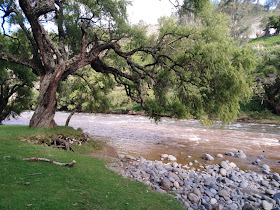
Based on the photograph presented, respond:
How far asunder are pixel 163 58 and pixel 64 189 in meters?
9.61

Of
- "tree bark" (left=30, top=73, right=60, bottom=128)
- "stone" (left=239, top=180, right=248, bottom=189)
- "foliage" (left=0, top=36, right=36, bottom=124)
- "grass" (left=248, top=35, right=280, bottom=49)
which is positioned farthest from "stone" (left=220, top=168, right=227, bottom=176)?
"grass" (left=248, top=35, right=280, bottom=49)

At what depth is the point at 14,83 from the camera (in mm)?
17672

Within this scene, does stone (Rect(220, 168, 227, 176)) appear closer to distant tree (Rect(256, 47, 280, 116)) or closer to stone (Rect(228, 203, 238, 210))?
A: stone (Rect(228, 203, 238, 210))

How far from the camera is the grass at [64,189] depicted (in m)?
4.11

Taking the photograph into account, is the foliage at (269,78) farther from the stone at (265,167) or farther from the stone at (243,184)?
the stone at (243,184)

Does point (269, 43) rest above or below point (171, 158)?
above

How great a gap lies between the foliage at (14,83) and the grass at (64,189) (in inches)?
371

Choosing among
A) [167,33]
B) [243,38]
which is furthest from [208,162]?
[243,38]

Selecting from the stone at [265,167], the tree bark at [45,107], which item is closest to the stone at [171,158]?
the stone at [265,167]

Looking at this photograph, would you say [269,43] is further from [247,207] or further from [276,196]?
[247,207]

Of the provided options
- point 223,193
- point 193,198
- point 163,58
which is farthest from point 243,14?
point 193,198

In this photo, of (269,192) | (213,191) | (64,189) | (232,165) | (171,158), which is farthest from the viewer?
(171,158)

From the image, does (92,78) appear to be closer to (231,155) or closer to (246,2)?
(231,155)

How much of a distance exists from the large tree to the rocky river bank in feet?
9.57
